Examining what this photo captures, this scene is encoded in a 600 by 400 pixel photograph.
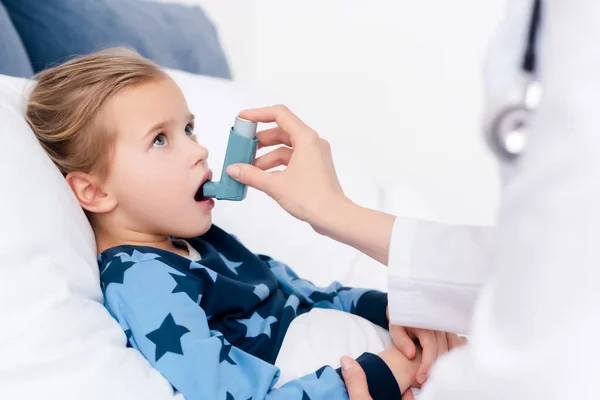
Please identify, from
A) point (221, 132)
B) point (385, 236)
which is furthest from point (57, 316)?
point (221, 132)

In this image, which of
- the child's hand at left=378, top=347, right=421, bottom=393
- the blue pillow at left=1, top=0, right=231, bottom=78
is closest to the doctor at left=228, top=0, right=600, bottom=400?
the child's hand at left=378, top=347, right=421, bottom=393

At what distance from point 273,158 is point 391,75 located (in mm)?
1398

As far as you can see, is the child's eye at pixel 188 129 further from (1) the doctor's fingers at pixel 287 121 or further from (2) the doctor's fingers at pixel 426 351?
(2) the doctor's fingers at pixel 426 351

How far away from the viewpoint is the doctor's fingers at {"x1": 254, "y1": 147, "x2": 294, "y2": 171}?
3.28 feet

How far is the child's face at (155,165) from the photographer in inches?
39.0

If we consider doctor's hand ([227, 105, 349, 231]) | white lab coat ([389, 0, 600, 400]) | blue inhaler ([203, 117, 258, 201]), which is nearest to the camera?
white lab coat ([389, 0, 600, 400])

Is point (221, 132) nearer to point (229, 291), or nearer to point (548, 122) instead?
point (229, 291)

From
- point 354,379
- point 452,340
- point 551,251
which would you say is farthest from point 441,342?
point 551,251

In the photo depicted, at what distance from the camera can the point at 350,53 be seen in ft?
7.73

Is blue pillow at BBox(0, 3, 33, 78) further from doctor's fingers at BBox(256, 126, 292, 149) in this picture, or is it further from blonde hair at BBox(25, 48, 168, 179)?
doctor's fingers at BBox(256, 126, 292, 149)

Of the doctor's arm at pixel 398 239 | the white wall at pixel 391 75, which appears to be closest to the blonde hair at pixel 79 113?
the doctor's arm at pixel 398 239

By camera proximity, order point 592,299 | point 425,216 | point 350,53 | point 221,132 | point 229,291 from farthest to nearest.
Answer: point 350,53 → point 425,216 → point 221,132 → point 229,291 → point 592,299

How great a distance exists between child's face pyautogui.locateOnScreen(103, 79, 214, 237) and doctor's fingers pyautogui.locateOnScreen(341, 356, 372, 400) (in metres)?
0.30

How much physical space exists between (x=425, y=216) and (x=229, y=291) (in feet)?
2.41
